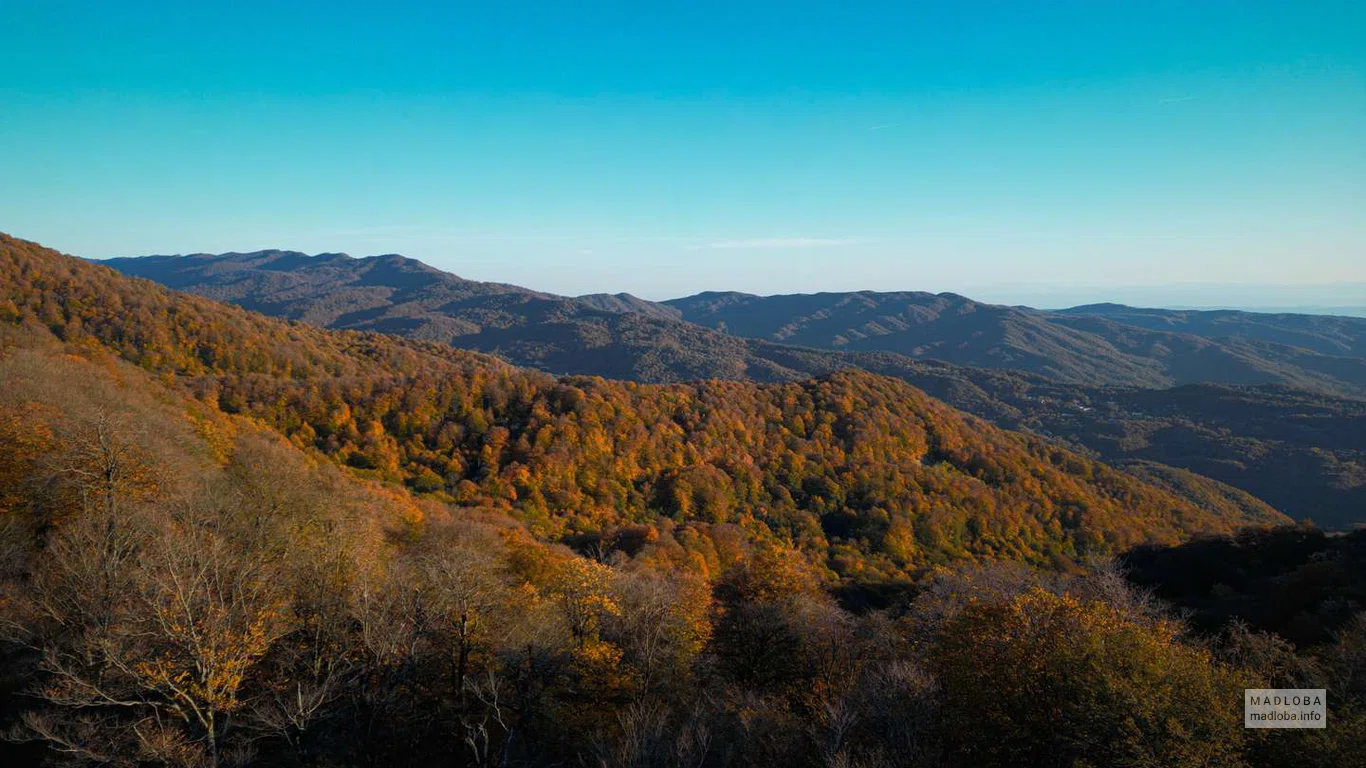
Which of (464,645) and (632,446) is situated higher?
(464,645)

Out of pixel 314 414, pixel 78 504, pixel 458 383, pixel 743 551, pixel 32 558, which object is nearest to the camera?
pixel 32 558

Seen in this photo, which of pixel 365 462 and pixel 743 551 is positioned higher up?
pixel 365 462

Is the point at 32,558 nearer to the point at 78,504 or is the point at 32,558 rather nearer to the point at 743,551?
the point at 78,504

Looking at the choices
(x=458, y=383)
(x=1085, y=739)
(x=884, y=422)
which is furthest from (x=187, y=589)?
(x=884, y=422)

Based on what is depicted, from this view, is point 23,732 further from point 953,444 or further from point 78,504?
point 953,444

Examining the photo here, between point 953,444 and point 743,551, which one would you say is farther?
point 953,444

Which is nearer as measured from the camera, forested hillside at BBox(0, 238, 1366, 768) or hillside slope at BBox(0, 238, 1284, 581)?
forested hillside at BBox(0, 238, 1366, 768)

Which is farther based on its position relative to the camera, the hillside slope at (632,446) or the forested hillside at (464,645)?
the hillside slope at (632,446)

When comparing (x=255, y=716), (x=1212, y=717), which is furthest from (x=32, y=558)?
(x=1212, y=717)

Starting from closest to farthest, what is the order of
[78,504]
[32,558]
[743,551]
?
[32,558] → [78,504] → [743,551]

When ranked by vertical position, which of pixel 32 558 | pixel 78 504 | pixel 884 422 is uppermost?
pixel 78 504
